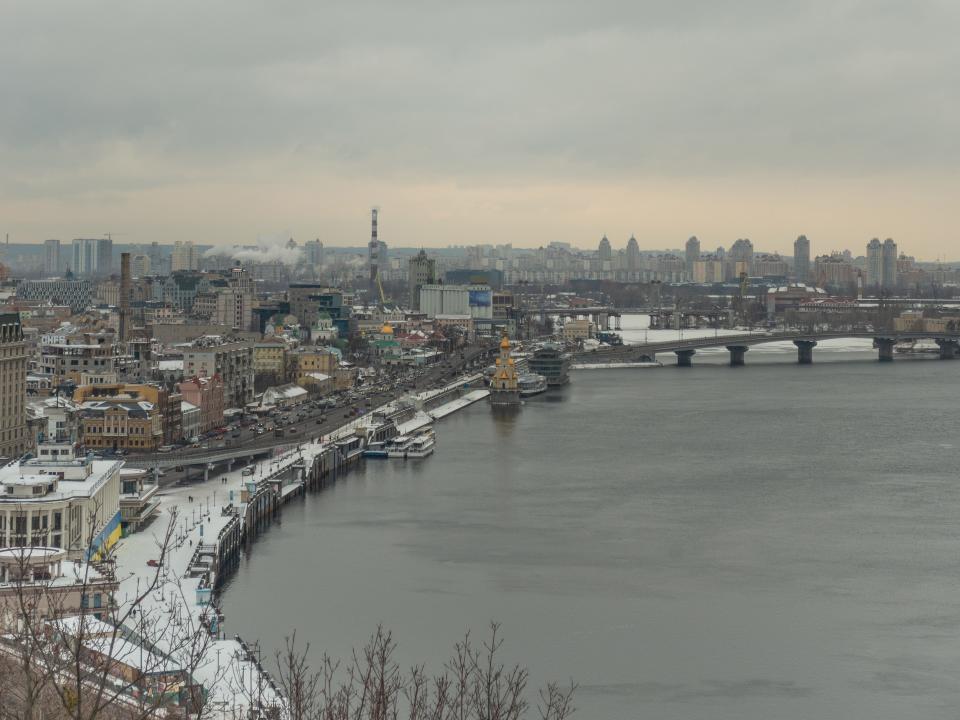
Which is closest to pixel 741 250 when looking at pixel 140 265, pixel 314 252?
pixel 314 252

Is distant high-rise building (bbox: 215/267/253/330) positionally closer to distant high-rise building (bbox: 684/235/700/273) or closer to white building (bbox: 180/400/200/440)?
white building (bbox: 180/400/200/440)

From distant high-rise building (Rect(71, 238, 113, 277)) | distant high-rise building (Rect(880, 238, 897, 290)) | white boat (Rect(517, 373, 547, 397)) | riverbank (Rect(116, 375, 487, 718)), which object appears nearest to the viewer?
riverbank (Rect(116, 375, 487, 718))

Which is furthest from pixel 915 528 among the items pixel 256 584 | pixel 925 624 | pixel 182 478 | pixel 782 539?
pixel 182 478

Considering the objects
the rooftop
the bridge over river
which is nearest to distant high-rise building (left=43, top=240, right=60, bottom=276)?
the bridge over river

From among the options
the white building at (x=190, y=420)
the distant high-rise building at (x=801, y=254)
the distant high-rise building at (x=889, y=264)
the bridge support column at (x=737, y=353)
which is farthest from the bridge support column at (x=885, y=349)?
the distant high-rise building at (x=801, y=254)

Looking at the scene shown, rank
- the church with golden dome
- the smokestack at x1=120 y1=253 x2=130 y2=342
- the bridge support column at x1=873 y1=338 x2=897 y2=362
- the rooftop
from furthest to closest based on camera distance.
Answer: the bridge support column at x1=873 y1=338 x2=897 y2=362 → the smokestack at x1=120 y1=253 x2=130 y2=342 → the church with golden dome → the rooftop

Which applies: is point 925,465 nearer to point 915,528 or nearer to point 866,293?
point 915,528
